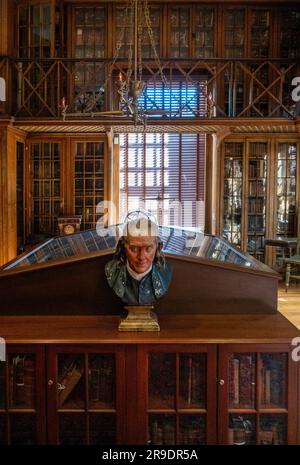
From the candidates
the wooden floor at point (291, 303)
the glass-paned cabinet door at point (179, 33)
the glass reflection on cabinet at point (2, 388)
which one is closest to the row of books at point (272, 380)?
the glass reflection on cabinet at point (2, 388)

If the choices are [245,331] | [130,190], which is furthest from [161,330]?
[130,190]

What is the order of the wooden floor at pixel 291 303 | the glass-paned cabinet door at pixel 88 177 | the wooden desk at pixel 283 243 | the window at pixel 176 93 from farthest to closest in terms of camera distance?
1. the window at pixel 176 93
2. the glass-paned cabinet door at pixel 88 177
3. the wooden desk at pixel 283 243
4. the wooden floor at pixel 291 303

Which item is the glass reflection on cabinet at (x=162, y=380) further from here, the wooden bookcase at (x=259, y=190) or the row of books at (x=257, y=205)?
the row of books at (x=257, y=205)

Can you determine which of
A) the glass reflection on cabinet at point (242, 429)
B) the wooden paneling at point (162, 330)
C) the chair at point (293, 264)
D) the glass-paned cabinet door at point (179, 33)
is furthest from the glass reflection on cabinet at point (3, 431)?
the glass-paned cabinet door at point (179, 33)

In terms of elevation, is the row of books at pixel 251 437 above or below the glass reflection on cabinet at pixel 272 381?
below

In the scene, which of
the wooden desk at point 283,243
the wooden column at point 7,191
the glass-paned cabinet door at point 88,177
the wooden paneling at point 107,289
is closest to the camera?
the wooden paneling at point 107,289

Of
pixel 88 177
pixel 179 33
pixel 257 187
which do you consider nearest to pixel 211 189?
pixel 257 187

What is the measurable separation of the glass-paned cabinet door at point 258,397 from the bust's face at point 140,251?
0.55 m

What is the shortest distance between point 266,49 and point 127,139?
2.67 metres

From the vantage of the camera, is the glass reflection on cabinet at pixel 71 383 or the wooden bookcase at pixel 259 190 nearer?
the glass reflection on cabinet at pixel 71 383

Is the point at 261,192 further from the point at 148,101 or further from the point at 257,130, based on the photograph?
the point at 148,101

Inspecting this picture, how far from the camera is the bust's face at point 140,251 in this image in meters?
2.27

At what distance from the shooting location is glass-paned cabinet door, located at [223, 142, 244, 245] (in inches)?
310

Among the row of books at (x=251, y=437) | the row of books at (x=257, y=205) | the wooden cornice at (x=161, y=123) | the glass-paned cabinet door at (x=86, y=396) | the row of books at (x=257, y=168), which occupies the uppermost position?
the wooden cornice at (x=161, y=123)
